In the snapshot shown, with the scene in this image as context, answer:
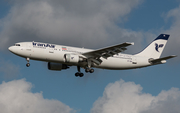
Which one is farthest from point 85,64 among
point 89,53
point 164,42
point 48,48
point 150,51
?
point 164,42

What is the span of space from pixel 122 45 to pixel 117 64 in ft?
23.0

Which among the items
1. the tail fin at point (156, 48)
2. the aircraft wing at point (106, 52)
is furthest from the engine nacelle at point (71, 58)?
the tail fin at point (156, 48)

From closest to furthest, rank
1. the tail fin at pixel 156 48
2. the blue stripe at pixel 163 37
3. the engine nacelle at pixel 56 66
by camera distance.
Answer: the engine nacelle at pixel 56 66 → the tail fin at pixel 156 48 → the blue stripe at pixel 163 37

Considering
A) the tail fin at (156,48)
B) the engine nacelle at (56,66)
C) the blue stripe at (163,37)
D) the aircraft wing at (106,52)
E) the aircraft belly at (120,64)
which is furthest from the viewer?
the blue stripe at (163,37)

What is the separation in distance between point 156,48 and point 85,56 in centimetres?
1570

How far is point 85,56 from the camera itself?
148 feet

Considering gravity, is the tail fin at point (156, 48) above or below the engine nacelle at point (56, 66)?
above

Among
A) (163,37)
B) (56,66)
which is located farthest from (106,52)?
(163,37)

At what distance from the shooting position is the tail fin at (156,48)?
5206cm

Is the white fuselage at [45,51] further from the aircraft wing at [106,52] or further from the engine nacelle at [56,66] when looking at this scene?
the engine nacelle at [56,66]

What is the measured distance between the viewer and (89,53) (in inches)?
1745

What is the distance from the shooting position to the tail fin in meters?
52.1

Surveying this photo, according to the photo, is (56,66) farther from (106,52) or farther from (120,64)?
(120,64)

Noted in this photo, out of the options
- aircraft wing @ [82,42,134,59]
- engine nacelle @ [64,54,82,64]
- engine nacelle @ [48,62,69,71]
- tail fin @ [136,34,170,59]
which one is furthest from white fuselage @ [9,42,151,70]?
tail fin @ [136,34,170,59]
